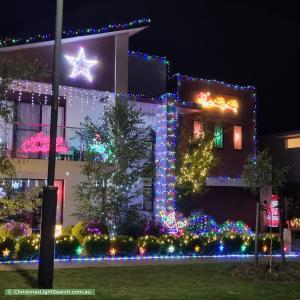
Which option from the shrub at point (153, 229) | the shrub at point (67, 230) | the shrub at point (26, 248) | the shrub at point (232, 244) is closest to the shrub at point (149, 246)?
the shrub at point (153, 229)

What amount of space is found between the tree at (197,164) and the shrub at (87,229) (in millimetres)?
8330

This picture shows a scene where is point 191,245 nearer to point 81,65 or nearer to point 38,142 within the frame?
point 38,142

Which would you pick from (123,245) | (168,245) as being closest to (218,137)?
(168,245)

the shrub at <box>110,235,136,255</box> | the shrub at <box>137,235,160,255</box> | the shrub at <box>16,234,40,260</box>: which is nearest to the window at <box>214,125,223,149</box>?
the shrub at <box>137,235,160,255</box>

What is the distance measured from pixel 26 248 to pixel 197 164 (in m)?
12.8

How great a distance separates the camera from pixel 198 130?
27016 millimetres

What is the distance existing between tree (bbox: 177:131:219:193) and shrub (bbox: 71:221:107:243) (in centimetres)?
833

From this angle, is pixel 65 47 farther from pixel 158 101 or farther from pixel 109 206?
pixel 109 206

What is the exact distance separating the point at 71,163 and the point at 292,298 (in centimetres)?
1156

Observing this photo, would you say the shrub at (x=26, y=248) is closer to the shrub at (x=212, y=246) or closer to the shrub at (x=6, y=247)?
the shrub at (x=6, y=247)

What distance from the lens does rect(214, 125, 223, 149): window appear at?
28.0m

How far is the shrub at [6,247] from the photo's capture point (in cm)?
1402

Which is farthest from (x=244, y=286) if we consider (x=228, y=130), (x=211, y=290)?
(x=228, y=130)

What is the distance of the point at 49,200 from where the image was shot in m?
9.72
